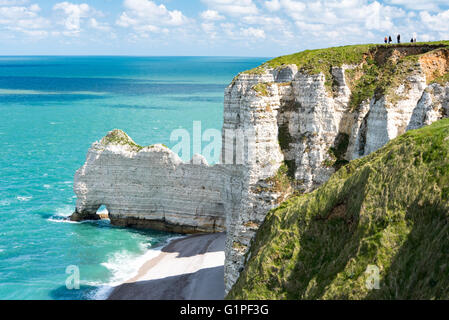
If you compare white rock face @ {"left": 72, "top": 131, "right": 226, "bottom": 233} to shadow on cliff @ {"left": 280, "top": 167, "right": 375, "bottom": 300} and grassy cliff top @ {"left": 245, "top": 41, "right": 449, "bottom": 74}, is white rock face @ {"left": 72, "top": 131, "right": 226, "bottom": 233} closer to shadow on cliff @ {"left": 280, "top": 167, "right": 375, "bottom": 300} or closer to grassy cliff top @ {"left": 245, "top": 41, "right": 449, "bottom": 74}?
grassy cliff top @ {"left": 245, "top": 41, "right": 449, "bottom": 74}

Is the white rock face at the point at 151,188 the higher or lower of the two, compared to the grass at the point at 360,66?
lower

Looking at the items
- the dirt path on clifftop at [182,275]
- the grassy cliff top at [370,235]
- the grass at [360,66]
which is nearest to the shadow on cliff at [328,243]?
the grassy cliff top at [370,235]

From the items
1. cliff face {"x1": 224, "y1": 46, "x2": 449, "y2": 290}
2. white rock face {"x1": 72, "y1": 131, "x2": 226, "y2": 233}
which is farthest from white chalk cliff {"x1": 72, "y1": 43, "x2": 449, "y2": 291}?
white rock face {"x1": 72, "y1": 131, "x2": 226, "y2": 233}

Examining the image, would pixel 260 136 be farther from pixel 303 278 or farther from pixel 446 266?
pixel 446 266

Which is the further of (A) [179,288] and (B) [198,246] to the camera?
(B) [198,246]

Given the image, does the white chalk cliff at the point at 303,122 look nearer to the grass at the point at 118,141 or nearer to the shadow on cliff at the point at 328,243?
the shadow on cliff at the point at 328,243

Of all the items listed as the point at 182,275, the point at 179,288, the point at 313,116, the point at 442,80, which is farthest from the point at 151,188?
the point at 442,80

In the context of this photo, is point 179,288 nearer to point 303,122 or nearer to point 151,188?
point 151,188
